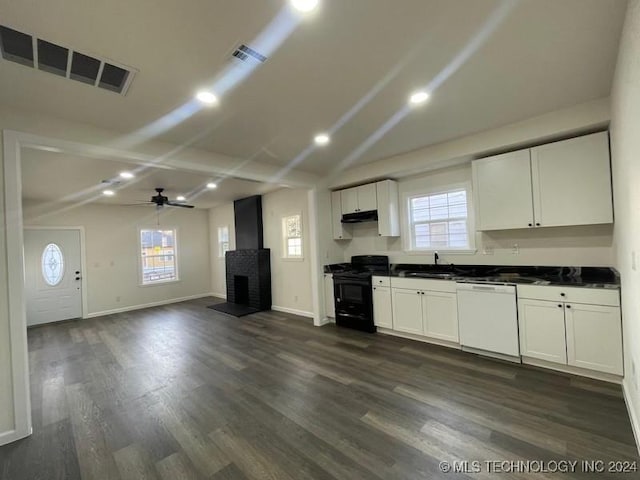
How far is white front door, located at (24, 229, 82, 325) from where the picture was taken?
5.87 metres

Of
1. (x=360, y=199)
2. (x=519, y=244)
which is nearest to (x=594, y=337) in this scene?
(x=519, y=244)

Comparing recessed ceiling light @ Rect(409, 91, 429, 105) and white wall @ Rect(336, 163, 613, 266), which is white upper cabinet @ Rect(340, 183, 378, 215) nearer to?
white wall @ Rect(336, 163, 613, 266)

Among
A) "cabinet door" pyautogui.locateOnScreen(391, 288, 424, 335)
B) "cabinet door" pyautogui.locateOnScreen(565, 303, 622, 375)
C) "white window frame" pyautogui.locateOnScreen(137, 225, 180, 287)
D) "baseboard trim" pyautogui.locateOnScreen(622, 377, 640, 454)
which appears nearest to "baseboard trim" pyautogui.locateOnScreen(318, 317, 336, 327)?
"cabinet door" pyautogui.locateOnScreen(391, 288, 424, 335)

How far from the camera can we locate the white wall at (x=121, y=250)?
6.46 meters

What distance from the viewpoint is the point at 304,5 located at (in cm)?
148


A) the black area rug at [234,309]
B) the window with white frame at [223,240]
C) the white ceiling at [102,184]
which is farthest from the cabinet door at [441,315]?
the window with white frame at [223,240]

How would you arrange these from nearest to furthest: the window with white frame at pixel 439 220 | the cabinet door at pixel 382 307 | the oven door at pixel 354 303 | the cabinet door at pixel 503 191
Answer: the cabinet door at pixel 503 191, the window with white frame at pixel 439 220, the cabinet door at pixel 382 307, the oven door at pixel 354 303

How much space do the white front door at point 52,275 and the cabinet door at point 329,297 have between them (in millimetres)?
5626

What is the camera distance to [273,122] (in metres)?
2.92

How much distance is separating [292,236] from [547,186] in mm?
4419

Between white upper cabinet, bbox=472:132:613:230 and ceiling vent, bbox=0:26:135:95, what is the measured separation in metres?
3.78

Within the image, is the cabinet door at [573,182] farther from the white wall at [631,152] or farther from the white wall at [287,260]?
the white wall at [287,260]

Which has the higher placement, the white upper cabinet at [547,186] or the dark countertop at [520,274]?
the white upper cabinet at [547,186]

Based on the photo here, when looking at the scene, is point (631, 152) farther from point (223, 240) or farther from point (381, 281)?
point (223, 240)
